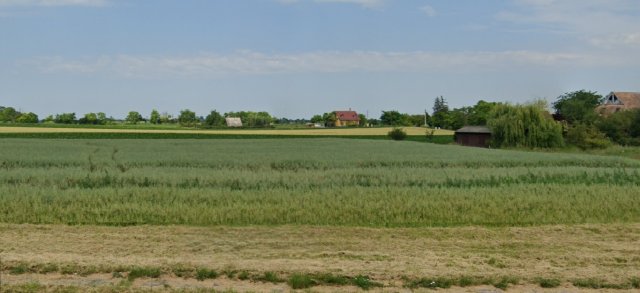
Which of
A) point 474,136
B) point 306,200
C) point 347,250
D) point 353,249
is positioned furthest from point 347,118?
point 347,250

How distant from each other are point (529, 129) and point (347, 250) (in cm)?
5656

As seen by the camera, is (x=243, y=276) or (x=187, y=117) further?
(x=187, y=117)

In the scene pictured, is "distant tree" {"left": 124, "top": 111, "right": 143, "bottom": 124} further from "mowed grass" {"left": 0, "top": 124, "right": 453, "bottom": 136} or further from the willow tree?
the willow tree

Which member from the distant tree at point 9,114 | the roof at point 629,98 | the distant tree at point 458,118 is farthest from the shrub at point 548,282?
the distant tree at point 9,114

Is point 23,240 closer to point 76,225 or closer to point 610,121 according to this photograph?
point 76,225

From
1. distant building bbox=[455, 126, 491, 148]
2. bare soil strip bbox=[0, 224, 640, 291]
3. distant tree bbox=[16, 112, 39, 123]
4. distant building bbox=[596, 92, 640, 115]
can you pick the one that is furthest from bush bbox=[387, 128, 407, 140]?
distant tree bbox=[16, 112, 39, 123]

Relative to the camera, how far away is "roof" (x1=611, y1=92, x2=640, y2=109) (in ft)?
325

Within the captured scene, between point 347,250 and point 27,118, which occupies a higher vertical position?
point 27,118

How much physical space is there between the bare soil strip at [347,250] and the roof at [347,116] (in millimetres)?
159424

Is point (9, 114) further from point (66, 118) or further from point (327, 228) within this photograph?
point (327, 228)

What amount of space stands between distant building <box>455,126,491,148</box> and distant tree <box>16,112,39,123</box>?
10128 centimetres

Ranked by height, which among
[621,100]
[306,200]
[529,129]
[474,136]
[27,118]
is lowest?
[306,200]

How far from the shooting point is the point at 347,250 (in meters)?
9.87

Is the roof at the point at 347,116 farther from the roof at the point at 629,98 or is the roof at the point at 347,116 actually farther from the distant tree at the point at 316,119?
the roof at the point at 629,98
